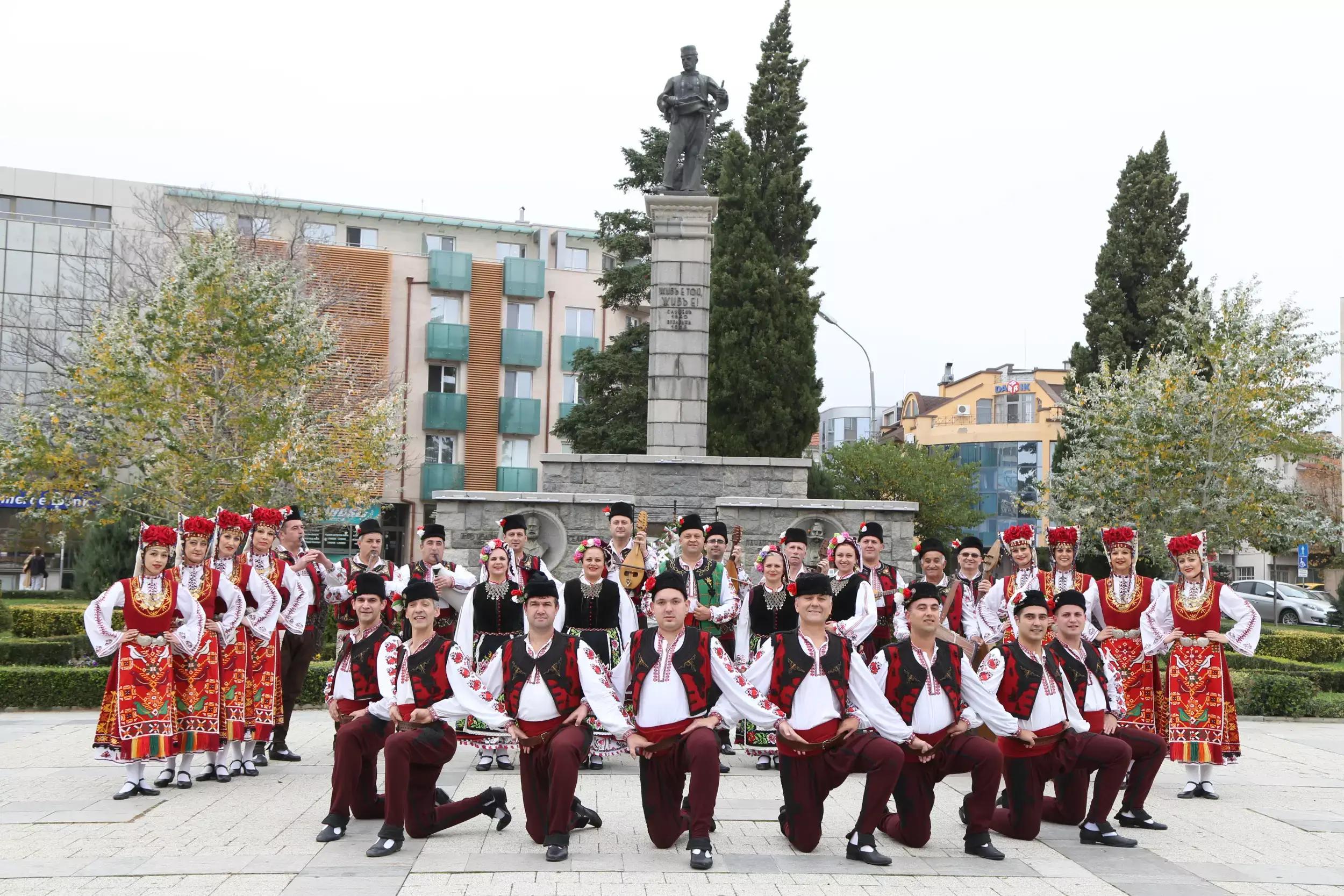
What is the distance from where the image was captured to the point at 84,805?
7867mm

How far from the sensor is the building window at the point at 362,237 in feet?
137

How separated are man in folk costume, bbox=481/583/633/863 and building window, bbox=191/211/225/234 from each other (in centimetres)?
2525

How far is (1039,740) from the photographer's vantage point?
23.2ft

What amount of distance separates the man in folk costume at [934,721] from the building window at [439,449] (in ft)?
113

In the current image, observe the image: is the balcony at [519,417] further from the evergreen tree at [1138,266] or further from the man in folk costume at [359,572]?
the man in folk costume at [359,572]

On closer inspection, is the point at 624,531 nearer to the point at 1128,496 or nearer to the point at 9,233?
the point at 1128,496

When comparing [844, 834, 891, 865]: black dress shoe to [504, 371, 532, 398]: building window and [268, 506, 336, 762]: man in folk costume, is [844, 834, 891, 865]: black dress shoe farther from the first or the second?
[504, 371, 532, 398]: building window

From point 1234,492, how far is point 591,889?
20.0m

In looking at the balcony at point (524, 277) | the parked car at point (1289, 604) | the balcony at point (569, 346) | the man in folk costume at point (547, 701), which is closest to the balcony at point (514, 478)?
the balcony at point (569, 346)

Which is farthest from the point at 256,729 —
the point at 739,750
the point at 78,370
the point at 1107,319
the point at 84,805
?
the point at 1107,319

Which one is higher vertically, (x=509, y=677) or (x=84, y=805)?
(x=509, y=677)

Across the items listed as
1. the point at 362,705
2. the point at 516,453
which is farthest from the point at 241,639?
the point at 516,453

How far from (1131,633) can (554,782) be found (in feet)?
16.5

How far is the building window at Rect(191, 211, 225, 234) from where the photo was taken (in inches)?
1181
